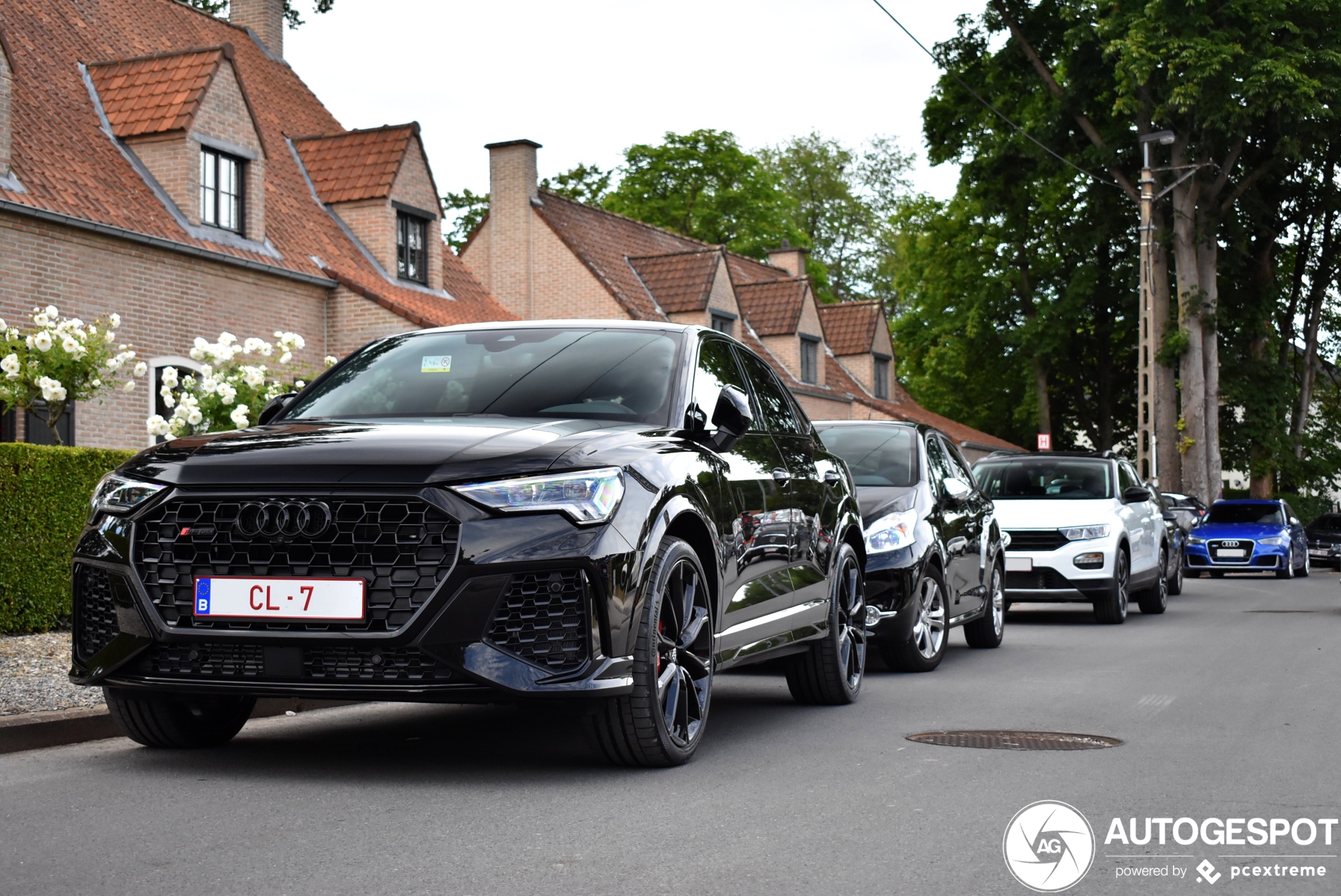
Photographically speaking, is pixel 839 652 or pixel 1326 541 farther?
pixel 1326 541

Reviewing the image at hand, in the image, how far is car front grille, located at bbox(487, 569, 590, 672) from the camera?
574 cm

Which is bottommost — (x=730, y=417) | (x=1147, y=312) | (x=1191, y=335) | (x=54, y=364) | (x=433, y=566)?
(x=433, y=566)

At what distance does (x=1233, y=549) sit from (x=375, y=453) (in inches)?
1131

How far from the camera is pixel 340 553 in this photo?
18.8 ft

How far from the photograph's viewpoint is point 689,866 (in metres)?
4.82

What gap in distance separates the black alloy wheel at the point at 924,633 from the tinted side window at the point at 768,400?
2525 mm

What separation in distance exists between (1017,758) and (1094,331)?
46.2 meters

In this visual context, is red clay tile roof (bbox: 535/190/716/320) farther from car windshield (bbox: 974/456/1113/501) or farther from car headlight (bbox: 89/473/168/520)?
car headlight (bbox: 89/473/168/520)

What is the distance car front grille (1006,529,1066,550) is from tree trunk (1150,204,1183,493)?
2119 cm

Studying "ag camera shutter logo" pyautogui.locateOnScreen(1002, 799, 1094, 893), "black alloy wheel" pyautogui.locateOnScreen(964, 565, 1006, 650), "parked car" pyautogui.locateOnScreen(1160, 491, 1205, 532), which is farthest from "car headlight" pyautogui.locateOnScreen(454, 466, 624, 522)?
"parked car" pyautogui.locateOnScreen(1160, 491, 1205, 532)

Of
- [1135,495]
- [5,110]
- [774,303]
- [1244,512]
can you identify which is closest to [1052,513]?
[1135,495]

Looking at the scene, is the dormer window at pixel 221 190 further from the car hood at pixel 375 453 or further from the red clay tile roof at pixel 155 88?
the car hood at pixel 375 453

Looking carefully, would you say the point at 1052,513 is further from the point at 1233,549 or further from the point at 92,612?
the point at 1233,549

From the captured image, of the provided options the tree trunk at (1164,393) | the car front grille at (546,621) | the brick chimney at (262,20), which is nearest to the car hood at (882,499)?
the car front grille at (546,621)
